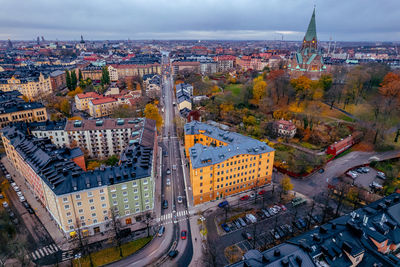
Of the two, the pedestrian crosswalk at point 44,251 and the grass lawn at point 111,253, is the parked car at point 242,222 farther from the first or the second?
the pedestrian crosswalk at point 44,251

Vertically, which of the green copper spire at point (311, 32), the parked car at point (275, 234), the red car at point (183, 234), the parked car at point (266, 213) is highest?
the green copper spire at point (311, 32)

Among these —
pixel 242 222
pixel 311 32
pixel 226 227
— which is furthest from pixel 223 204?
pixel 311 32

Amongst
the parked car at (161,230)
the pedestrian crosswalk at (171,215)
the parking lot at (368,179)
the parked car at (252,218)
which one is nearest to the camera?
the parked car at (161,230)

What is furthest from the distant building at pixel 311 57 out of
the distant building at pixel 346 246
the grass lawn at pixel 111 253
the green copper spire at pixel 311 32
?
the grass lawn at pixel 111 253

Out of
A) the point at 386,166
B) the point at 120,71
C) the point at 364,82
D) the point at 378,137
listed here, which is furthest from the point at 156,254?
the point at 120,71

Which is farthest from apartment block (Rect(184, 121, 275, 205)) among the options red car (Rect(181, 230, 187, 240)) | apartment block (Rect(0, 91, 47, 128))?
apartment block (Rect(0, 91, 47, 128))

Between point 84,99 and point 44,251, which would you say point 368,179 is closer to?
point 44,251
